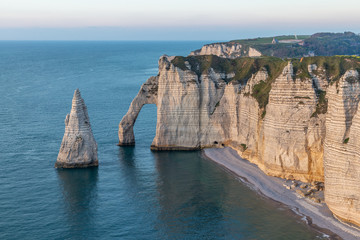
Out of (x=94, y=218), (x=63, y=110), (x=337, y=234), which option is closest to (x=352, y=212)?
(x=337, y=234)

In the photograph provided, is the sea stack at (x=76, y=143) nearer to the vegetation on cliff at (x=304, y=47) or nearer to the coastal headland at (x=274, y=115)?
the coastal headland at (x=274, y=115)

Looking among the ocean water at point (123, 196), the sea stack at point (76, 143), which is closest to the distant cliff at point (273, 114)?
the ocean water at point (123, 196)

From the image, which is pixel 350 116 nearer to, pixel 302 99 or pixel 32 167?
pixel 302 99

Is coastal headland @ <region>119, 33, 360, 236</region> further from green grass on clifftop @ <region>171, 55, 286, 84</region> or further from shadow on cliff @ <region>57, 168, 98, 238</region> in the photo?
shadow on cliff @ <region>57, 168, 98, 238</region>

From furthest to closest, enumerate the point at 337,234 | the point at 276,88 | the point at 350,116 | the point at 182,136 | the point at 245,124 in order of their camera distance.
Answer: the point at 182,136
the point at 245,124
the point at 276,88
the point at 350,116
the point at 337,234

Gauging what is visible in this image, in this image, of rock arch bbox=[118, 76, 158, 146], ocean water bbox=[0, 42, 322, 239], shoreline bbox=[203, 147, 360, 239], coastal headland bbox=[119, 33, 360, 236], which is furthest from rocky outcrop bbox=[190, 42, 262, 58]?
shoreline bbox=[203, 147, 360, 239]

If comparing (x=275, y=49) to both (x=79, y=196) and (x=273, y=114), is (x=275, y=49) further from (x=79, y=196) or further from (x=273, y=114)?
(x=79, y=196)
